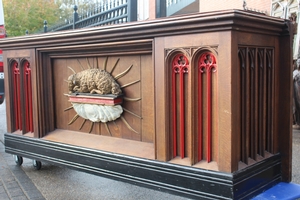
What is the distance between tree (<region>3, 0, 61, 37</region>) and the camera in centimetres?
2050

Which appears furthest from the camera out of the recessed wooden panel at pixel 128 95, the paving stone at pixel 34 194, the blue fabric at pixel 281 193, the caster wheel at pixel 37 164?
the caster wheel at pixel 37 164

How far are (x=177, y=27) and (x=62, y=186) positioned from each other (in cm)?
204

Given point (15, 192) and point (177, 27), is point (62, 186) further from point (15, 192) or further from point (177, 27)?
point (177, 27)

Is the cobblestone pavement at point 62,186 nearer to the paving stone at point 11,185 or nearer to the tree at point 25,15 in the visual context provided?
the paving stone at point 11,185

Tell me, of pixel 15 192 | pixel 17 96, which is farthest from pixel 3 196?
pixel 17 96

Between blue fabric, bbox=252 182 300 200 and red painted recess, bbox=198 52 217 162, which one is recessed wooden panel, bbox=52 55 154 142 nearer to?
red painted recess, bbox=198 52 217 162

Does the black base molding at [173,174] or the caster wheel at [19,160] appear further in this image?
the caster wheel at [19,160]

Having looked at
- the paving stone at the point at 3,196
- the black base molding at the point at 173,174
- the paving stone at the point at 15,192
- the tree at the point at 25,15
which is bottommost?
the paving stone at the point at 3,196

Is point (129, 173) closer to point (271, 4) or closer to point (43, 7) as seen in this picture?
point (271, 4)

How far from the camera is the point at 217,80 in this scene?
7.13 ft

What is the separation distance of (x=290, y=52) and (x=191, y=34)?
2.48 feet

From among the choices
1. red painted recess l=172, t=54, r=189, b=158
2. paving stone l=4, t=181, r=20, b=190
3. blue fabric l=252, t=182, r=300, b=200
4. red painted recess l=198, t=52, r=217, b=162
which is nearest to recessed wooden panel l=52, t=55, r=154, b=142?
red painted recess l=172, t=54, r=189, b=158

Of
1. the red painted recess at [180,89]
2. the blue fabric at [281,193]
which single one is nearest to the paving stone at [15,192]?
the red painted recess at [180,89]

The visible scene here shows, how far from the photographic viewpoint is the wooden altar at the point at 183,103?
2164 mm
